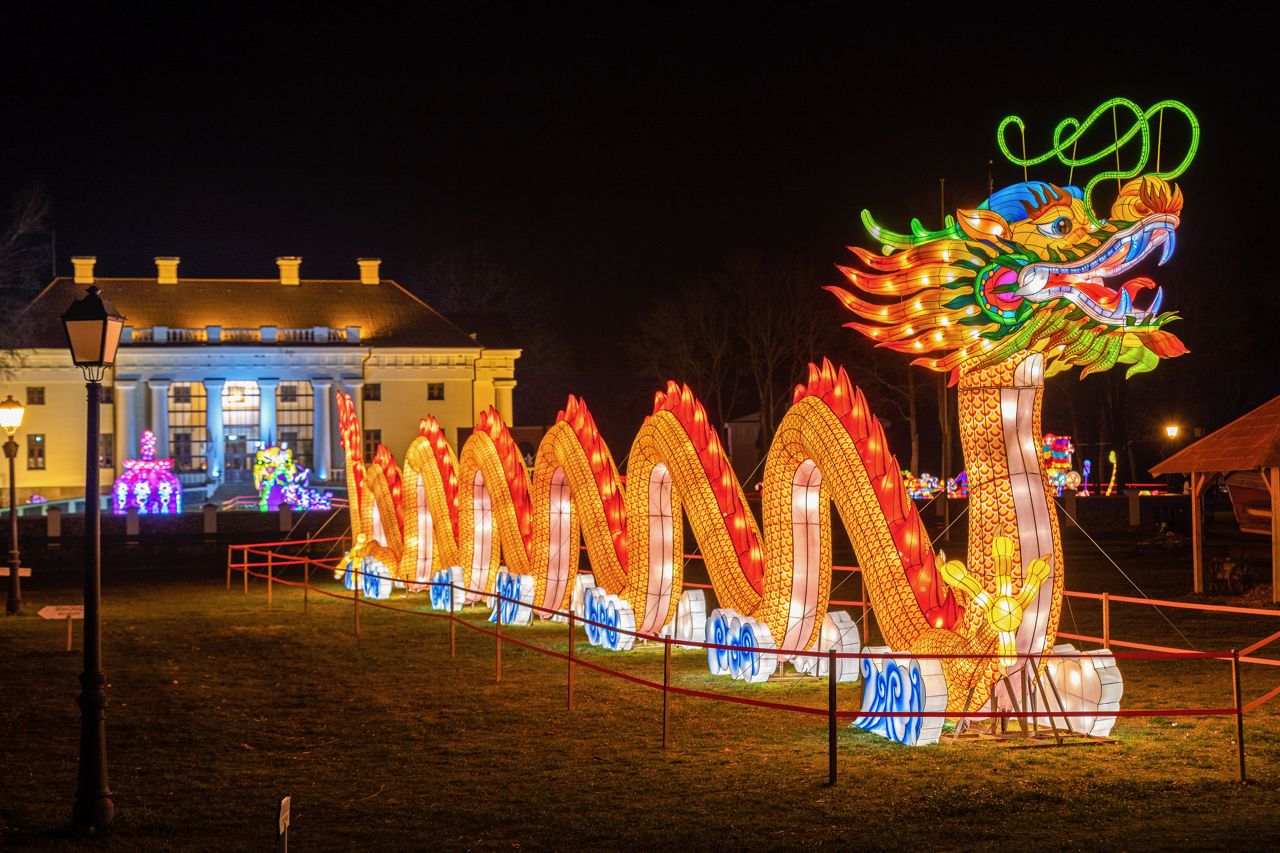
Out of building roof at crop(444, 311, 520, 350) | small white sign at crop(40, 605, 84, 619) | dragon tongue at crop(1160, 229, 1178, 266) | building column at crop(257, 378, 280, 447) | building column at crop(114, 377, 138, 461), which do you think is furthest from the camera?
building roof at crop(444, 311, 520, 350)

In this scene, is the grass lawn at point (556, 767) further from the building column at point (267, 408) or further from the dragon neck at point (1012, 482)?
the building column at point (267, 408)

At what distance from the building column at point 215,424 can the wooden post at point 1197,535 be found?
4467 cm

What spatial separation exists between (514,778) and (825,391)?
16.7ft

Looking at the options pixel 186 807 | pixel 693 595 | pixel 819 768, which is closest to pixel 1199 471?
pixel 693 595

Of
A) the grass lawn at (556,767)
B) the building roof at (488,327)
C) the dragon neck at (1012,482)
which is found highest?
the building roof at (488,327)

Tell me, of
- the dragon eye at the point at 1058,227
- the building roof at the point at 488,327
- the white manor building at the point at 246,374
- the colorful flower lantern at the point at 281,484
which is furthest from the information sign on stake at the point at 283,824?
the building roof at the point at 488,327

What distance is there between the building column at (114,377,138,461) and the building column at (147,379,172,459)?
0.78 meters

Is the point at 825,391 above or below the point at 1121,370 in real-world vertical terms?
below

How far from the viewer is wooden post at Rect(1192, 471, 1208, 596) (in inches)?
880

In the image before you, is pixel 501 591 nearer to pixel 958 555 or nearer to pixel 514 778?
pixel 514 778

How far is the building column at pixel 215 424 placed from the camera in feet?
187

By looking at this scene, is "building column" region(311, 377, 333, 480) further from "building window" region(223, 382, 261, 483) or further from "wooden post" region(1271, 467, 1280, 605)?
"wooden post" region(1271, 467, 1280, 605)

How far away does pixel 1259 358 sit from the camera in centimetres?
5378

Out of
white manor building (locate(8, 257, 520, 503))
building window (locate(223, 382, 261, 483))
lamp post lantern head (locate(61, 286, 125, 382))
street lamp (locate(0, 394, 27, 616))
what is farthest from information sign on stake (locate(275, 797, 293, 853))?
building window (locate(223, 382, 261, 483))
